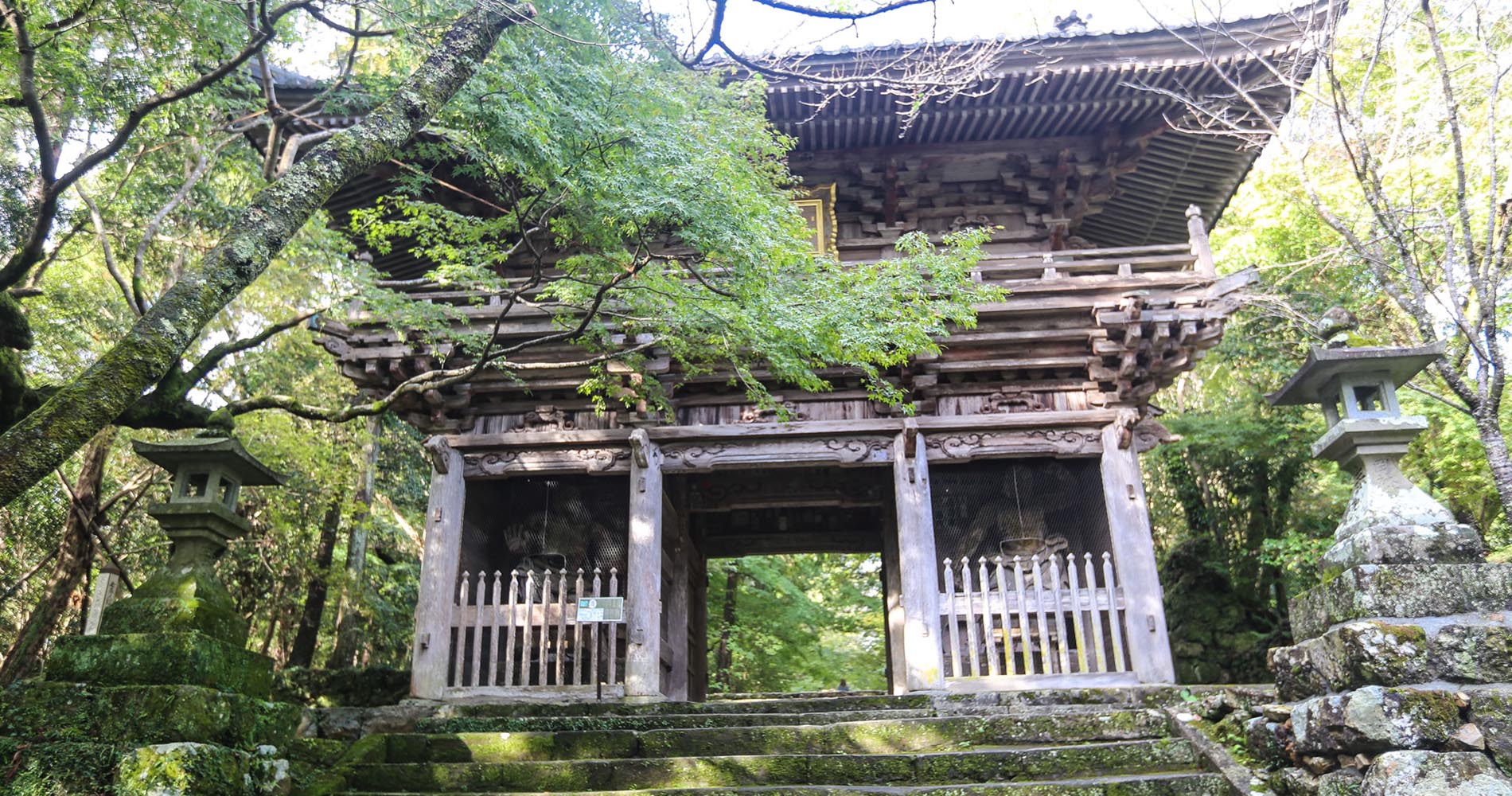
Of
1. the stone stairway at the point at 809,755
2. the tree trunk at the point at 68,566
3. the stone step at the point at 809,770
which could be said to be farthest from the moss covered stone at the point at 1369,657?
the tree trunk at the point at 68,566

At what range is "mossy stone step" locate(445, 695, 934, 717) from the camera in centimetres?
717

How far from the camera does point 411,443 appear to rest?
15164 millimetres

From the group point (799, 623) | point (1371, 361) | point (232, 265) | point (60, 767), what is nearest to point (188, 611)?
point (60, 767)

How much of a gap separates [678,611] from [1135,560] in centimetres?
500

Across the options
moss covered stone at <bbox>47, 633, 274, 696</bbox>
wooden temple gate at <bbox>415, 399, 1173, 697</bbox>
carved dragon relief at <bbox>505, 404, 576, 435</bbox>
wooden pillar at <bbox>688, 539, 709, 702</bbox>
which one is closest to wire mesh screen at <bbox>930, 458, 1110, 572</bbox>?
wooden temple gate at <bbox>415, 399, 1173, 697</bbox>

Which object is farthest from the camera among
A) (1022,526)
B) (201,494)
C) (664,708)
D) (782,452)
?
(1022,526)

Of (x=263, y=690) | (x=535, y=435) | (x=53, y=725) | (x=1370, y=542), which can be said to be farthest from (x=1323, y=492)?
(x=53, y=725)

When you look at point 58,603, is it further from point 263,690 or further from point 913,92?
point 913,92

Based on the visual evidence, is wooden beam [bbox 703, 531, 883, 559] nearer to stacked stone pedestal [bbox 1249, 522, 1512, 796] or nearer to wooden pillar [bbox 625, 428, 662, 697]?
wooden pillar [bbox 625, 428, 662, 697]

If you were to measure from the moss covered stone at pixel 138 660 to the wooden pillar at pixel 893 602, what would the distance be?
7.05 metres

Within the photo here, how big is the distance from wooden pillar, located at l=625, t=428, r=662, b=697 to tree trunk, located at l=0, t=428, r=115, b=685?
6.24m

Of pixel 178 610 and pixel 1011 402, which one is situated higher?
pixel 1011 402

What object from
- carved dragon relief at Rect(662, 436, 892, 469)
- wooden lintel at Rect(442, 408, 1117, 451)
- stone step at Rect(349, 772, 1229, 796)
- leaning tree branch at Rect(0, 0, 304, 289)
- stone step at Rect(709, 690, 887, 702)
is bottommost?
stone step at Rect(349, 772, 1229, 796)

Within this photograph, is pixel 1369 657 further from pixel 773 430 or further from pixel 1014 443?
pixel 773 430
